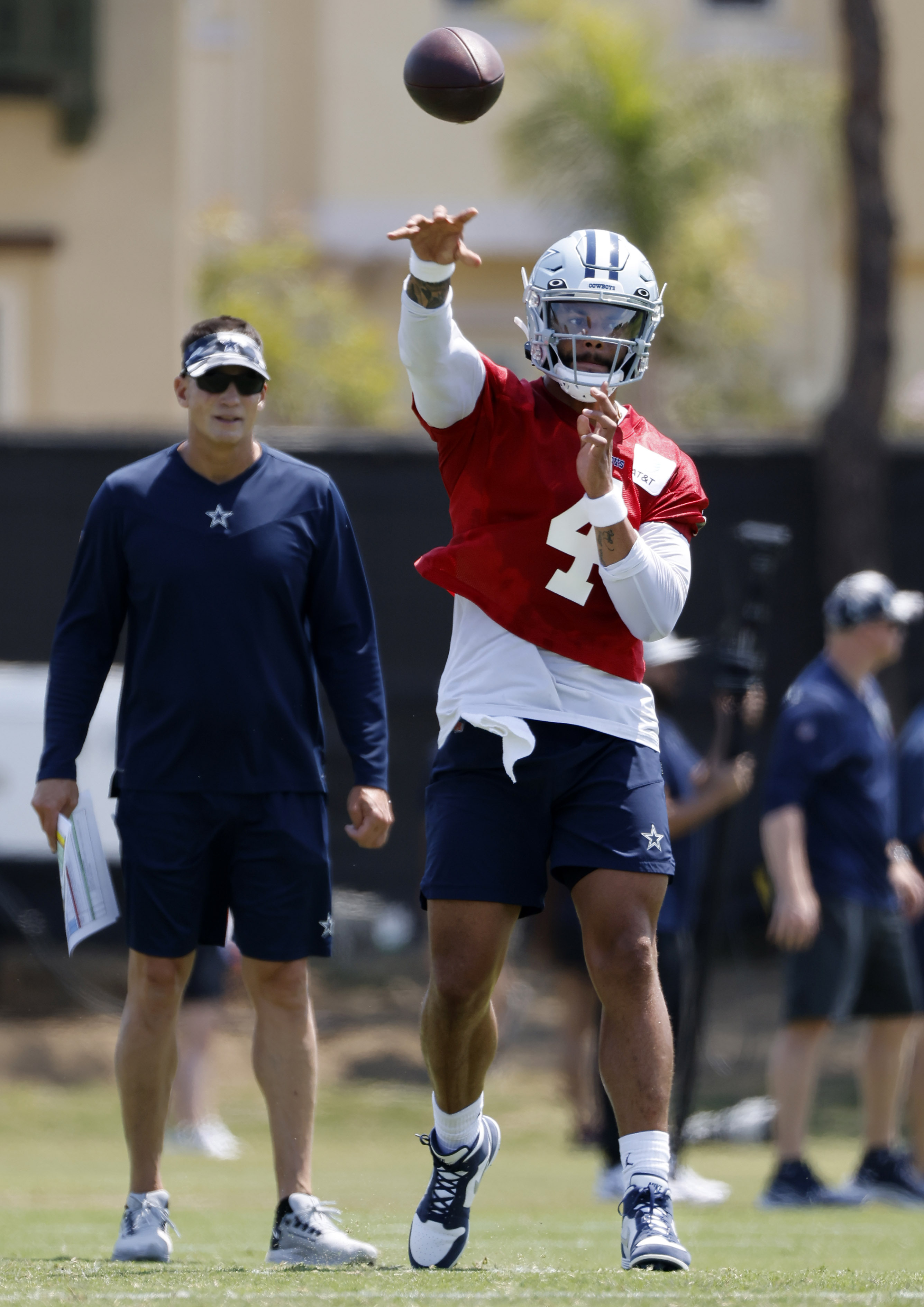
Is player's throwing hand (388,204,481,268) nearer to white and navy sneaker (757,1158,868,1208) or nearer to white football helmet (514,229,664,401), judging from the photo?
white football helmet (514,229,664,401)

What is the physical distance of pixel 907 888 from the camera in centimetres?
870

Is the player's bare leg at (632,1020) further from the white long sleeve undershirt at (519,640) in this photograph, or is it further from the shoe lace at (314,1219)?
the shoe lace at (314,1219)

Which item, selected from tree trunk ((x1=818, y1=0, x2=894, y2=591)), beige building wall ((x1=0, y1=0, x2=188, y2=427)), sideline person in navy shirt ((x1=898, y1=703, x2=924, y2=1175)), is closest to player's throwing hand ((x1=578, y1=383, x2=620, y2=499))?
sideline person in navy shirt ((x1=898, y1=703, x2=924, y2=1175))

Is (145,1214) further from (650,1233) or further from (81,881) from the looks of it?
(650,1233)

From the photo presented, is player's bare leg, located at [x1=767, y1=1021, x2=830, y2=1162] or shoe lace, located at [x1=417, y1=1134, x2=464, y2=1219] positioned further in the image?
player's bare leg, located at [x1=767, y1=1021, x2=830, y2=1162]

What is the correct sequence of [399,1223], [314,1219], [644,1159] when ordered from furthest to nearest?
[399,1223], [314,1219], [644,1159]

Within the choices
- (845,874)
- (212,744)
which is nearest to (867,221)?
(845,874)

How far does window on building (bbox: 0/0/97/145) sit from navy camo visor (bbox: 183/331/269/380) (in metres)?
10.9

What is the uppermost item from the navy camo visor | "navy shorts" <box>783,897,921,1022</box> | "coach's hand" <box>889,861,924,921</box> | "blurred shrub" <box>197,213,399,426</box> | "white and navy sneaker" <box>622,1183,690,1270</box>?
"blurred shrub" <box>197,213,399,426</box>

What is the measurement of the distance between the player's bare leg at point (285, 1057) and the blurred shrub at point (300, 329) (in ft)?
50.0

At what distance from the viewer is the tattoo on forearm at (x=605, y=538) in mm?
4746

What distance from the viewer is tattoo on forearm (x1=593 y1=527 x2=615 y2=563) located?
15.6 ft

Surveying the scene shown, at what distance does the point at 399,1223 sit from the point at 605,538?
2.49 m

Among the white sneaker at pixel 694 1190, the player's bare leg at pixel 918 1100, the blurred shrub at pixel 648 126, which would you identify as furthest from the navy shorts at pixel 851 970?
the blurred shrub at pixel 648 126
